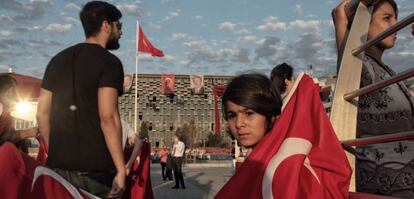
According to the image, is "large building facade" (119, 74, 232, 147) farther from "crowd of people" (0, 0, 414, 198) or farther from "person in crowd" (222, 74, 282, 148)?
"person in crowd" (222, 74, 282, 148)

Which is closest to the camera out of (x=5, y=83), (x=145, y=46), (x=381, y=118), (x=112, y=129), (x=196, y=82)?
(x=381, y=118)

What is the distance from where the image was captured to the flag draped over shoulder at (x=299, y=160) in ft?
5.65

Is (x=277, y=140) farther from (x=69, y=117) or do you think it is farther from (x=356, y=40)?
(x=69, y=117)

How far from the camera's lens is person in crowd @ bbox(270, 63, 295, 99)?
11.2 feet

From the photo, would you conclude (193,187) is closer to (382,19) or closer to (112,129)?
(112,129)

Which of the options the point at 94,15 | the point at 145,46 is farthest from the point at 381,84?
the point at 145,46

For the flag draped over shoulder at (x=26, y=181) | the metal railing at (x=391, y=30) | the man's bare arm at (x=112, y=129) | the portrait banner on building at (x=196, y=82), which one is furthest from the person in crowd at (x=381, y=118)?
the portrait banner on building at (x=196, y=82)

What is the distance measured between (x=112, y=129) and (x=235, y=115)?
93 cm

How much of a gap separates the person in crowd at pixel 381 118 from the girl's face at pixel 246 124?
15.1 inches

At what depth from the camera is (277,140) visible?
1.83m

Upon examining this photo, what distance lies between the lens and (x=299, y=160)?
1.74m

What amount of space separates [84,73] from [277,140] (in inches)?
62.0

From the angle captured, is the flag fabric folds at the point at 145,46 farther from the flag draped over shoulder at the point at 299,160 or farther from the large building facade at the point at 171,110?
the large building facade at the point at 171,110

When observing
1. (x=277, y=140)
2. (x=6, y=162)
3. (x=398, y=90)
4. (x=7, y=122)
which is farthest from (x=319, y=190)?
(x=7, y=122)
